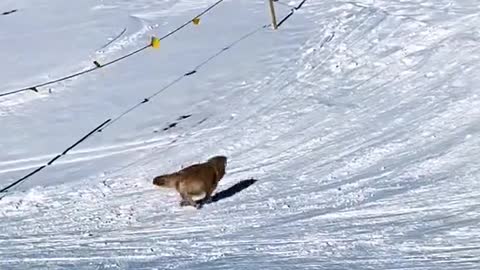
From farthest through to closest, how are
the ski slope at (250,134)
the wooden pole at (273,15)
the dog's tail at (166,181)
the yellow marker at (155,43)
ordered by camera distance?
the wooden pole at (273,15) < the yellow marker at (155,43) < the dog's tail at (166,181) < the ski slope at (250,134)

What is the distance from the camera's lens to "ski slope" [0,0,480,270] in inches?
277

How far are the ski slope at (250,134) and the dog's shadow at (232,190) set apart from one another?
0.03 m

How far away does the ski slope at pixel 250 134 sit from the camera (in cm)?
704

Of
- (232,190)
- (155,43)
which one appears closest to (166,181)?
(232,190)

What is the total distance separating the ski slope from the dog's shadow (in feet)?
0.08

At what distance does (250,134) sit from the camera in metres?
10.1

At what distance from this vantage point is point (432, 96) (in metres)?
10.5

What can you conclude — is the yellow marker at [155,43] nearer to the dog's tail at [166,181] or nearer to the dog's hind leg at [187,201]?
the dog's tail at [166,181]

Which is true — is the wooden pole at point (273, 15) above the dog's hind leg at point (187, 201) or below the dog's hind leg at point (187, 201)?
below

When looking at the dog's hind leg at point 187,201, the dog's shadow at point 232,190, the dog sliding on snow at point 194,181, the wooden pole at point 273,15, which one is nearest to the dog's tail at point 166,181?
the dog sliding on snow at point 194,181

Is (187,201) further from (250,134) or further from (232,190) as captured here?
(250,134)

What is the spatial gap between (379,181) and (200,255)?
2.15 metres

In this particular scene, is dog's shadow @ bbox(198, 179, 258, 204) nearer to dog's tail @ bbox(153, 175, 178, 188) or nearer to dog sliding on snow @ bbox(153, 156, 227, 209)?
dog sliding on snow @ bbox(153, 156, 227, 209)

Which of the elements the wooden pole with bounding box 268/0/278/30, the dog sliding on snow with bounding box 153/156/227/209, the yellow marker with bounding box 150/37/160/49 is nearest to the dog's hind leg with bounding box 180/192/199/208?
the dog sliding on snow with bounding box 153/156/227/209
